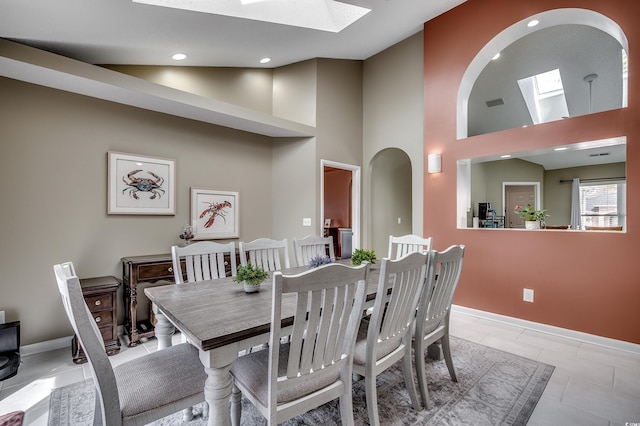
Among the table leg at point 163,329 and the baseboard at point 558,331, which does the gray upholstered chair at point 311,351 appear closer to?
the table leg at point 163,329

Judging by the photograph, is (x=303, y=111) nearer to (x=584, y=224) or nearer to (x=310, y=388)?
(x=310, y=388)

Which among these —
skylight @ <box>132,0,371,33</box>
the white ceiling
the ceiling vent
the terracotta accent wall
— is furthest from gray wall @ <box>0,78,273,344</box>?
the ceiling vent

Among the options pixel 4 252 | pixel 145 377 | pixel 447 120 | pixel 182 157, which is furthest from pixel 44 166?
pixel 447 120

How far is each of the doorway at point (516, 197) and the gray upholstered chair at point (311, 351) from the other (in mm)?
7441

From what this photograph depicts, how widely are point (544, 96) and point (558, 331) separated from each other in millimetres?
4813

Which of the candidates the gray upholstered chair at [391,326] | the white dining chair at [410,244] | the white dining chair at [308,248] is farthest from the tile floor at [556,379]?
the white dining chair at [308,248]

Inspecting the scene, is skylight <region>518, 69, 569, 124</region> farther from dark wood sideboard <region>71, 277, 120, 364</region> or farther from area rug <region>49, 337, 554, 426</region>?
dark wood sideboard <region>71, 277, 120, 364</region>

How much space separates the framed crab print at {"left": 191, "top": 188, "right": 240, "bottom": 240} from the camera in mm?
3875

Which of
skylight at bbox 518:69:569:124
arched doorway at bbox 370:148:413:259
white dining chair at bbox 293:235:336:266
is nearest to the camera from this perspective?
white dining chair at bbox 293:235:336:266

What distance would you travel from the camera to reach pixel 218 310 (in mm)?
1532

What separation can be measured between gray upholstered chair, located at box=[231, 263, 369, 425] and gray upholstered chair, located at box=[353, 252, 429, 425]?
0.54 ft

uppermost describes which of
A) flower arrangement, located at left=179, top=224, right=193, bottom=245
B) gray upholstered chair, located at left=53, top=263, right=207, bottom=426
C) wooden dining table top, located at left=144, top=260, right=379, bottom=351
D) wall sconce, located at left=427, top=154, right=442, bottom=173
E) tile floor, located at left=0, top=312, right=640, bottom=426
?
wall sconce, located at left=427, top=154, right=442, bottom=173

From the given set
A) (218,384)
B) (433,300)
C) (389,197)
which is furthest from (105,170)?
(389,197)

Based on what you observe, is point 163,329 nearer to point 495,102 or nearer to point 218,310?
point 218,310
